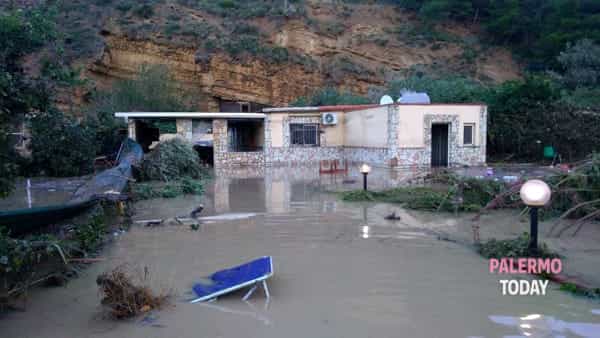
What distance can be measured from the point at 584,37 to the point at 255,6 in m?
26.2

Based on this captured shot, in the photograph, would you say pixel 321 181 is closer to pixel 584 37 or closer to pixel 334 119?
pixel 334 119

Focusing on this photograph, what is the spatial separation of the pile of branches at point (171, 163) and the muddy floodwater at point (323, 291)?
742 centimetres

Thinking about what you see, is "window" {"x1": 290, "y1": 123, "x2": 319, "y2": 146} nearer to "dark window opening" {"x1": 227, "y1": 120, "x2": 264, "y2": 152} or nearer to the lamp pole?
"dark window opening" {"x1": 227, "y1": 120, "x2": 264, "y2": 152}

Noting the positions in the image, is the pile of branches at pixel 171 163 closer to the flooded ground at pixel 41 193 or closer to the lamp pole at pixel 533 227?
the flooded ground at pixel 41 193

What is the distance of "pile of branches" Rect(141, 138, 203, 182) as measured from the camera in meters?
16.8

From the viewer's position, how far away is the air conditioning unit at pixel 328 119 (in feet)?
79.2

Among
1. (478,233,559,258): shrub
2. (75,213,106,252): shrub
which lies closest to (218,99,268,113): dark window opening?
(75,213,106,252): shrub

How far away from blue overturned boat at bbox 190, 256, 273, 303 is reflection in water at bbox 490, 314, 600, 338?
8.20 feet

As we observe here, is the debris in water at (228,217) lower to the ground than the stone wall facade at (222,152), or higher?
lower

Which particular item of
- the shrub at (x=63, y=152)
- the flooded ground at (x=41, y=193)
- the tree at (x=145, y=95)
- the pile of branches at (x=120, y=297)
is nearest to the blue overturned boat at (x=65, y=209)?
the flooded ground at (x=41, y=193)

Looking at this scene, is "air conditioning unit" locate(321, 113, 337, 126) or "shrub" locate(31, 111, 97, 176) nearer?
"shrub" locate(31, 111, 97, 176)

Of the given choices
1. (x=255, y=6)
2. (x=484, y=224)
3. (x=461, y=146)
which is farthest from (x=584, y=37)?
(x=484, y=224)

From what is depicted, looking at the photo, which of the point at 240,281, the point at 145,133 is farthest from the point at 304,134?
the point at 240,281

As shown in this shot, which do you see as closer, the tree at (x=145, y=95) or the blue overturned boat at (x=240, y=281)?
the blue overturned boat at (x=240, y=281)
